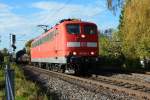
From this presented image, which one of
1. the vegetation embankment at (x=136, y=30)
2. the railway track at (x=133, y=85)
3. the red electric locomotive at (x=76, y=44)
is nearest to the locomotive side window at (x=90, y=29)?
the red electric locomotive at (x=76, y=44)

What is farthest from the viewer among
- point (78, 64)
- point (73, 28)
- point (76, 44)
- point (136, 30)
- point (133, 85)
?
point (136, 30)

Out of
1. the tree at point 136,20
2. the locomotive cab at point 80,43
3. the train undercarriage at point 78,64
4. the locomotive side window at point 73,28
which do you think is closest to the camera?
the tree at point 136,20

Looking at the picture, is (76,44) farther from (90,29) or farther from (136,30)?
(136,30)

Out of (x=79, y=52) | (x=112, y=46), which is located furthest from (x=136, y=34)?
(x=112, y=46)

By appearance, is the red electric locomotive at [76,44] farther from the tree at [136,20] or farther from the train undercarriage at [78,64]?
the tree at [136,20]

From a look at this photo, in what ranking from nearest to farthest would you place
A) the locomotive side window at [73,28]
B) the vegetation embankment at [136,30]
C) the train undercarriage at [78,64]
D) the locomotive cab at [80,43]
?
the vegetation embankment at [136,30] → the train undercarriage at [78,64] → the locomotive cab at [80,43] → the locomotive side window at [73,28]

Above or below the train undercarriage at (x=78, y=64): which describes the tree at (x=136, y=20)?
above

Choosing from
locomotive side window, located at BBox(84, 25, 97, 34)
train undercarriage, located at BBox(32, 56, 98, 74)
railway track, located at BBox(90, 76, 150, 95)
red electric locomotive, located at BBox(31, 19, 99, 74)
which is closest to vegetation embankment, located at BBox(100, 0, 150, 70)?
locomotive side window, located at BBox(84, 25, 97, 34)

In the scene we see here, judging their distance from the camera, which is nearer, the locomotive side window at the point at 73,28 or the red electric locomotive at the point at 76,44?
the red electric locomotive at the point at 76,44

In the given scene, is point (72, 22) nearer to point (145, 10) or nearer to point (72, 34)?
point (72, 34)

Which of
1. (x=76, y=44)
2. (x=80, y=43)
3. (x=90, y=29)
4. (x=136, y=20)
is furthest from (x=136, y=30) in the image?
(x=76, y=44)

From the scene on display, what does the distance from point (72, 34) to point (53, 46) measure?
3443mm

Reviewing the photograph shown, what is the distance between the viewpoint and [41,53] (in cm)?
3881

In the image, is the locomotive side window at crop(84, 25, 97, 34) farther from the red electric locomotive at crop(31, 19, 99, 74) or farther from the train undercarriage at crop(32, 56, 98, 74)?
the train undercarriage at crop(32, 56, 98, 74)
